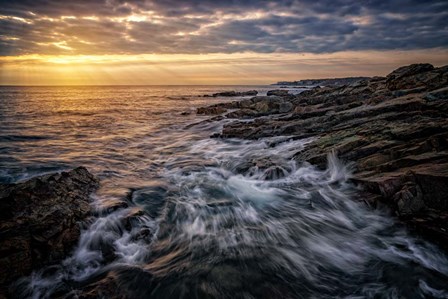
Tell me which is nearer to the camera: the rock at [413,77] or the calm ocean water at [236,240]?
the calm ocean water at [236,240]

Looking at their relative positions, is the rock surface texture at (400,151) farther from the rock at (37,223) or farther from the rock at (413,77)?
the rock at (37,223)

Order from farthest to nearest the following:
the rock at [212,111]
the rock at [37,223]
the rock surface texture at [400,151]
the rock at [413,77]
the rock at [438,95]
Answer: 1. the rock at [212,111]
2. the rock at [413,77]
3. the rock at [438,95]
4. the rock surface texture at [400,151]
5. the rock at [37,223]

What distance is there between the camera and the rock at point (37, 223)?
4.54 m

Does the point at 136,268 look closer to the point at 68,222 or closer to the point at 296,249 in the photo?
the point at 68,222

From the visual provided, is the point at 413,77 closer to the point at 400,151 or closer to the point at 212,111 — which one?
the point at 400,151

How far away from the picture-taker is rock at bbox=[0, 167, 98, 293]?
14.9 ft

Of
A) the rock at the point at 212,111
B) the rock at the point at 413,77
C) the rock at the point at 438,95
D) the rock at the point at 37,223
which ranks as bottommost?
the rock at the point at 212,111

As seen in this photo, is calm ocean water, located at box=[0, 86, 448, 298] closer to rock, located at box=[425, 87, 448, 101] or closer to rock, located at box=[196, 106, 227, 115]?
rock, located at box=[425, 87, 448, 101]

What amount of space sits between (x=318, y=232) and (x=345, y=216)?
108cm

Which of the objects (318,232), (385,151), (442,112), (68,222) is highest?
(442,112)

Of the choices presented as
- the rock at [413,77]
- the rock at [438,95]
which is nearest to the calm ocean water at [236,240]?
the rock at [438,95]

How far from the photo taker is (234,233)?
6324mm

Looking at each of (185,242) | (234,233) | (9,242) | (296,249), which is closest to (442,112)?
(296,249)

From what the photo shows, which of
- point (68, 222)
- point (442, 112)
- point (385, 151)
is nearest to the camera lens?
point (68, 222)
